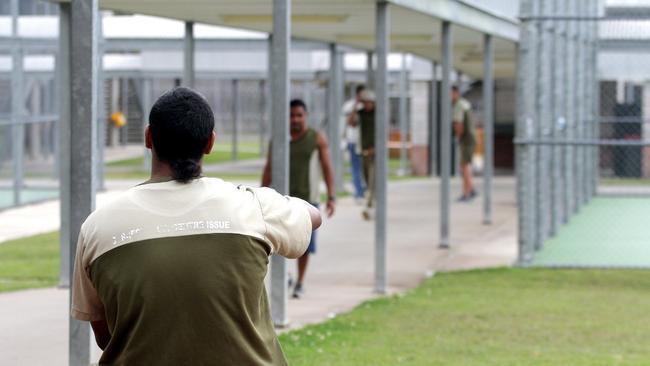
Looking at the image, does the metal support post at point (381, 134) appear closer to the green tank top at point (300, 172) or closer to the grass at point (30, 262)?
the green tank top at point (300, 172)

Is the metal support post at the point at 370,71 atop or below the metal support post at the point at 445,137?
atop

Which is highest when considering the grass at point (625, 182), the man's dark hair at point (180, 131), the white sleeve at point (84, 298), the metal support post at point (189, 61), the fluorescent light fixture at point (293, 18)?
the fluorescent light fixture at point (293, 18)

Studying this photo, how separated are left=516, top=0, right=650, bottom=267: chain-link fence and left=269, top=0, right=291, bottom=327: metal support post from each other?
181 inches

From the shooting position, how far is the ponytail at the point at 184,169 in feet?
11.5

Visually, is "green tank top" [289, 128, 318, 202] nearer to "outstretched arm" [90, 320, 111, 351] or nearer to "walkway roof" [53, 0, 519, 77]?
"walkway roof" [53, 0, 519, 77]

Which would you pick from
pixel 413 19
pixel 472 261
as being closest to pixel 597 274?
pixel 472 261

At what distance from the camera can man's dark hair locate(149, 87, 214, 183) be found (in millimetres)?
3510

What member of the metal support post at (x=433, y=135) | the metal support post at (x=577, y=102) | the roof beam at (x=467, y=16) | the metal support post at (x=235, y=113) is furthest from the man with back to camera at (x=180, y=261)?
the metal support post at (x=235, y=113)

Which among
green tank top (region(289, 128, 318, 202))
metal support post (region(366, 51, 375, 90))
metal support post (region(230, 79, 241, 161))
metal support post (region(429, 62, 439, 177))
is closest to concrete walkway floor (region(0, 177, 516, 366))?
green tank top (region(289, 128, 318, 202))

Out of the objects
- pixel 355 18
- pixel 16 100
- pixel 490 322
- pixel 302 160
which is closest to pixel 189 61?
pixel 355 18

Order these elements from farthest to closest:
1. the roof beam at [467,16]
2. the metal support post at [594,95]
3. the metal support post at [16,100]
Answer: the metal support post at [594,95] < the metal support post at [16,100] < the roof beam at [467,16]

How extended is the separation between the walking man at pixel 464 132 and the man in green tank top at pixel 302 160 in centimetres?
1046

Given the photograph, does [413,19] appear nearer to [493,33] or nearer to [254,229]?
[493,33]

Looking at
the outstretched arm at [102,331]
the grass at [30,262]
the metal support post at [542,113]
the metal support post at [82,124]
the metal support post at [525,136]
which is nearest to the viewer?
the outstretched arm at [102,331]
